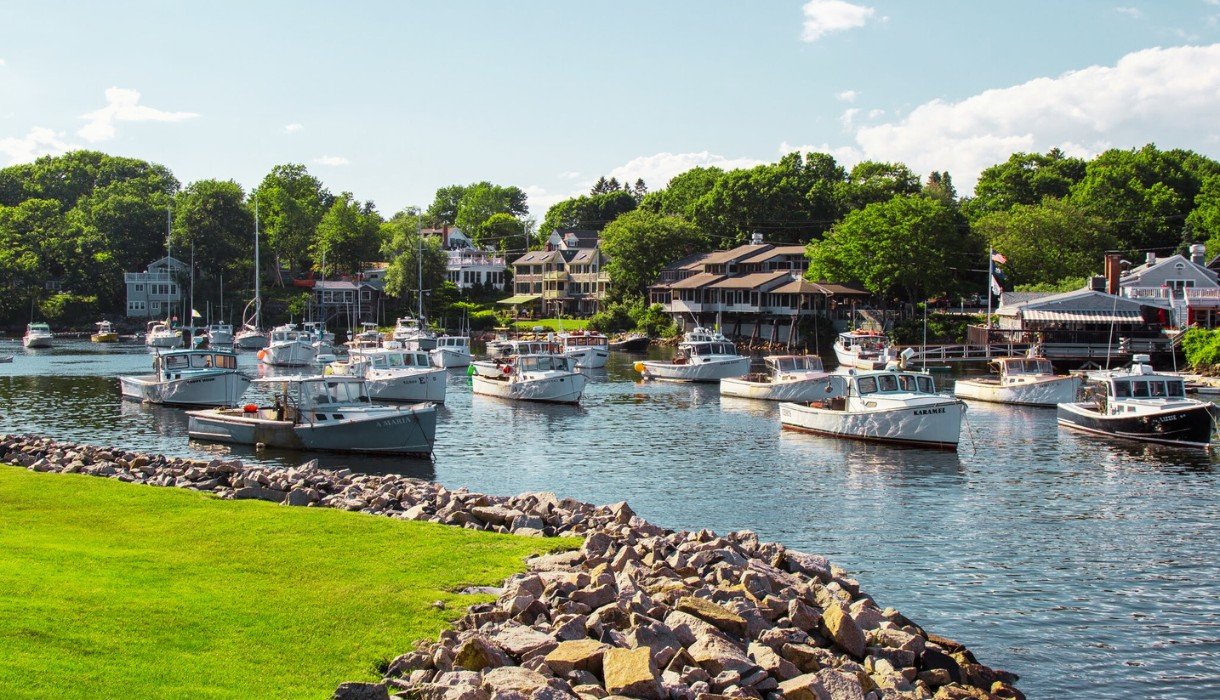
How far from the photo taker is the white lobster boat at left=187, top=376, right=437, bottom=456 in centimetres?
4091

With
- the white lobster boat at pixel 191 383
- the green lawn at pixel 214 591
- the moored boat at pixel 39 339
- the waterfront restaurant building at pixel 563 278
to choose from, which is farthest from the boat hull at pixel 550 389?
the waterfront restaurant building at pixel 563 278

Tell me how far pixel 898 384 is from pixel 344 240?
123 m

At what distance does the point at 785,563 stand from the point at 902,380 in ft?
89.6

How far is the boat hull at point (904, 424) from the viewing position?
43500 mm

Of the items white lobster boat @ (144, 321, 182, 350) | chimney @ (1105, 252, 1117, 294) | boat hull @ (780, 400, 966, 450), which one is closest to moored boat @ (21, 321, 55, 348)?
white lobster boat @ (144, 321, 182, 350)

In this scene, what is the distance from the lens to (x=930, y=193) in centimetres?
15050

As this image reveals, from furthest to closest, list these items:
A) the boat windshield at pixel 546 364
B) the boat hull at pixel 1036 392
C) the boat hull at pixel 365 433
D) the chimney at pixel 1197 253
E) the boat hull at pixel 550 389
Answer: the chimney at pixel 1197 253 < the boat windshield at pixel 546 364 < the boat hull at pixel 550 389 < the boat hull at pixel 1036 392 < the boat hull at pixel 365 433

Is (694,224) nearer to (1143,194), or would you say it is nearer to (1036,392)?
(1143,194)

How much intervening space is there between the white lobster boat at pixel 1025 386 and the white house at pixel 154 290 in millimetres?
113783

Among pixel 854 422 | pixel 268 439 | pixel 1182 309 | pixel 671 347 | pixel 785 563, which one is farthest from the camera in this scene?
pixel 671 347

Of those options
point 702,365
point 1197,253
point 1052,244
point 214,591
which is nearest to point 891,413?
point 702,365

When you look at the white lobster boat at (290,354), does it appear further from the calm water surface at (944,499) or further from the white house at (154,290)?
the white house at (154,290)

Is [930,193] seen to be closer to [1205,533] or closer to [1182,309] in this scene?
[1182,309]

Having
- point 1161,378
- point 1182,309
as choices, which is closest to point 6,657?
point 1161,378
